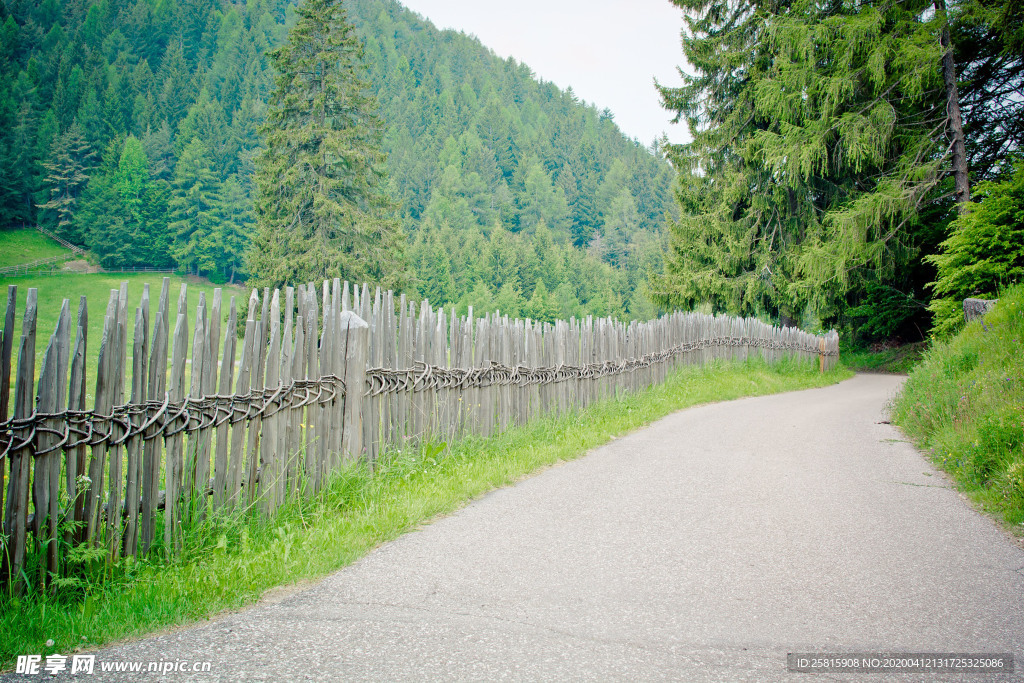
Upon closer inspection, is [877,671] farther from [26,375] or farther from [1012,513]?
[26,375]

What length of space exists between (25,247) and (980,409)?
2448 inches

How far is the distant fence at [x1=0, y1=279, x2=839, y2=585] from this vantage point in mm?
3250

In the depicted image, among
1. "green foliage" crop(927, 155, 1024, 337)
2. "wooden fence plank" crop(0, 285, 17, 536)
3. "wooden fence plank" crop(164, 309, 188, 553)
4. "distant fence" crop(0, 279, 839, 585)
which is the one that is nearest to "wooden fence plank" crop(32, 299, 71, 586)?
"distant fence" crop(0, 279, 839, 585)

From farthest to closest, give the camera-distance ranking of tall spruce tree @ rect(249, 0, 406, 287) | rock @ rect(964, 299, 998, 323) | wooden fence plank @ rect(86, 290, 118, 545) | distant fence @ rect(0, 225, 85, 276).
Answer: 1. distant fence @ rect(0, 225, 85, 276)
2. tall spruce tree @ rect(249, 0, 406, 287)
3. rock @ rect(964, 299, 998, 323)
4. wooden fence plank @ rect(86, 290, 118, 545)

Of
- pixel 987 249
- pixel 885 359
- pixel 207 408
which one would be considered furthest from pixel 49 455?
pixel 885 359

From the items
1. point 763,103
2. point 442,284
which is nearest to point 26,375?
point 763,103

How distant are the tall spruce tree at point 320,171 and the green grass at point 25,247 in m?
26.6

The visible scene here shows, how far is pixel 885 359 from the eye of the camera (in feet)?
81.1

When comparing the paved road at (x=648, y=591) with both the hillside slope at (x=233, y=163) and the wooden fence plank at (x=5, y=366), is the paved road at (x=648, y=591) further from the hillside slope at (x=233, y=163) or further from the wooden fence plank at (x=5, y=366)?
the hillside slope at (x=233, y=163)

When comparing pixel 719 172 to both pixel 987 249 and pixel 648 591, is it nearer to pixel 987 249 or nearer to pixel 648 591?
pixel 987 249

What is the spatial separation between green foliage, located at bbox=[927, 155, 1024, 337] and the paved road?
30.4 ft

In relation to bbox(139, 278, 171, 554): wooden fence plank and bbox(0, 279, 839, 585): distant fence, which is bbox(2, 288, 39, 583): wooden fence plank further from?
bbox(139, 278, 171, 554): wooden fence plank

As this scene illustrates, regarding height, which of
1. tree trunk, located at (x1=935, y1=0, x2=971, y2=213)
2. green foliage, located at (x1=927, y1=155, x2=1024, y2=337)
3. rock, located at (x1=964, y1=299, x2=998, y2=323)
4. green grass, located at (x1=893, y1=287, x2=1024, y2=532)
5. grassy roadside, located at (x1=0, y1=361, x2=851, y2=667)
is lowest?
grassy roadside, located at (x1=0, y1=361, x2=851, y2=667)

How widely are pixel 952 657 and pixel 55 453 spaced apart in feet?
14.9
